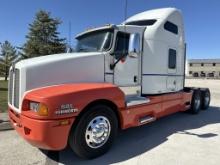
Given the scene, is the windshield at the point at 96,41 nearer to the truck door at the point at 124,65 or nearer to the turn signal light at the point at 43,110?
the truck door at the point at 124,65

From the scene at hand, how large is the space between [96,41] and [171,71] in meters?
3.01

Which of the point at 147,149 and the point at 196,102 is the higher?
the point at 196,102

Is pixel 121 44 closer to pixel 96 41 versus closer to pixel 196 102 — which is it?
pixel 96 41

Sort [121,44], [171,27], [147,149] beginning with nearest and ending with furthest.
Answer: [147,149]
[121,44]
[171,27]

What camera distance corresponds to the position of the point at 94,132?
491cm

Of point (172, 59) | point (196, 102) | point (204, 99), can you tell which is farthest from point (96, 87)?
point (204, 99)

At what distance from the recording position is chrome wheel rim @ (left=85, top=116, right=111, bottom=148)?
4840 mm

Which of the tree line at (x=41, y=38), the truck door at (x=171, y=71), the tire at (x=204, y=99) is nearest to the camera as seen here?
the truck door at (x=171, y=71)

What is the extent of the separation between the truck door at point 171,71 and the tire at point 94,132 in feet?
10.1

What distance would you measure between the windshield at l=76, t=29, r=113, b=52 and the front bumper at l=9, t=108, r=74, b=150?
199cm

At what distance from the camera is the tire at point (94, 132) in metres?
4.65

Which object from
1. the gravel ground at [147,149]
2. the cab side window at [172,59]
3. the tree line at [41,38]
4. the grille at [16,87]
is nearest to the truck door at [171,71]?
the cab side window at [172,59]

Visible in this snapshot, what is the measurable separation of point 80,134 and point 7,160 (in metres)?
1.49

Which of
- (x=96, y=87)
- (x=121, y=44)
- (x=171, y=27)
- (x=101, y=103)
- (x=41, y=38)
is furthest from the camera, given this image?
(x=41, y=38)
